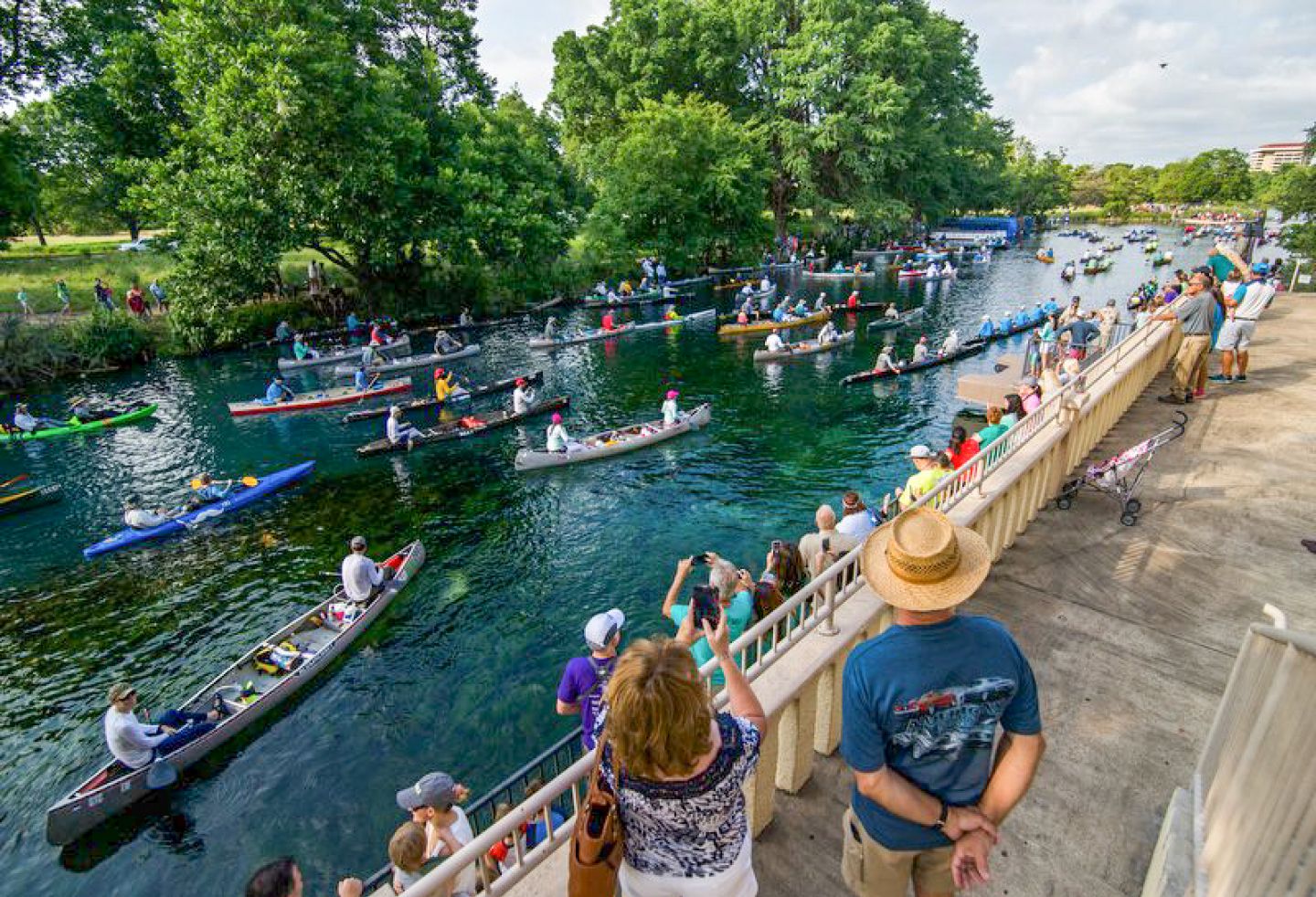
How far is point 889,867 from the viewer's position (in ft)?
9.59

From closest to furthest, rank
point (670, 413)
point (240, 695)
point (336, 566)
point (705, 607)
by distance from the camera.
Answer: point (705, 607) < point (240, 695) < point (336, 566) < point (670, 413)

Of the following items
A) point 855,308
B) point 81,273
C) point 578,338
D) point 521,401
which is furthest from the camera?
point 855,308

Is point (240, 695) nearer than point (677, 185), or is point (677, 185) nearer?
point (240, 695)

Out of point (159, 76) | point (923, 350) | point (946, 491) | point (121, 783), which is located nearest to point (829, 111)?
point (923, 350)

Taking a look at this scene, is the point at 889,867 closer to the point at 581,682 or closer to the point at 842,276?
the point at 581,682

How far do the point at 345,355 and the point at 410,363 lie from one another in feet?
13.0

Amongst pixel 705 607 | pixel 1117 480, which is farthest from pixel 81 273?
pixel 1117 480

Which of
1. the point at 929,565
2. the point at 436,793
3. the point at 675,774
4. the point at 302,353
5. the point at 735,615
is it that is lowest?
the point at 302,353

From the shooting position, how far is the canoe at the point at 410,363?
1161 inches

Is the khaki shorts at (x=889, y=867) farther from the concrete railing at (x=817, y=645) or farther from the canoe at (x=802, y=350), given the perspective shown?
the canoe at (x=802, y=350)

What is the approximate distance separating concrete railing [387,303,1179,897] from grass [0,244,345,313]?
40835 mm

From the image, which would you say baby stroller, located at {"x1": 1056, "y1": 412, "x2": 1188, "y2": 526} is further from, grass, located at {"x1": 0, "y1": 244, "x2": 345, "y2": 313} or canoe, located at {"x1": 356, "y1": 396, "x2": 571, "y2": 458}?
grass, located at {"x1": 0, "y1": 244, "x2": 345, "y2": 313}

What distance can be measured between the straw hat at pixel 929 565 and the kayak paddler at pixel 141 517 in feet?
60.9

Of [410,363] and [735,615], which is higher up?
[735,615]
